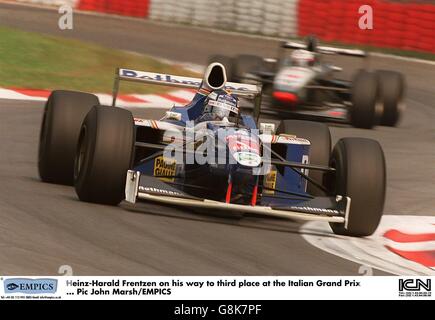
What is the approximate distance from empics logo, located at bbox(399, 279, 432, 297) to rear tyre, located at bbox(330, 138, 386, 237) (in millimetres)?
2141

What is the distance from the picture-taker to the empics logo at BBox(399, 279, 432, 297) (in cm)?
671

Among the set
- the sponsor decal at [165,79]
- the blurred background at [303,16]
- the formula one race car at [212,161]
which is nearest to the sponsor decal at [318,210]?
the formula one race car at [212,161]

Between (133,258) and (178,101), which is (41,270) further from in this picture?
(178,101)

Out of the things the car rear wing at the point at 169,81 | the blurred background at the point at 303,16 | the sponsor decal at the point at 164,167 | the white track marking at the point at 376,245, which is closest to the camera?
the white track marking at the point at 376,245

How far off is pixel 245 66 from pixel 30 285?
11849mm

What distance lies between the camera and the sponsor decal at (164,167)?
963cm

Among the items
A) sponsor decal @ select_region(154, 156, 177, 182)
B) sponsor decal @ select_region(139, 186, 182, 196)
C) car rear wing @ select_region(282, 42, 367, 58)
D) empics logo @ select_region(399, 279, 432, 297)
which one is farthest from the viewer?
car rear wing @ select_region(282, 42, 367, 58)

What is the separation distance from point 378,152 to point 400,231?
2.90 ft

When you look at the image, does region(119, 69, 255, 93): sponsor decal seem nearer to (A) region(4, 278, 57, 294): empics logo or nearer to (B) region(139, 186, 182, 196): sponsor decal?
(B) region(139, 186, 182, 196): sponsor decal

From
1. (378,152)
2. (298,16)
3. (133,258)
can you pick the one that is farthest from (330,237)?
(298,16)

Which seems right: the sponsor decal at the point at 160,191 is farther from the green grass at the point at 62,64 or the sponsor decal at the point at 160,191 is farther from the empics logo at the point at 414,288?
the green grass at the point at 62,64

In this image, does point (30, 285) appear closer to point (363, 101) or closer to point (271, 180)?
point (271, 180)

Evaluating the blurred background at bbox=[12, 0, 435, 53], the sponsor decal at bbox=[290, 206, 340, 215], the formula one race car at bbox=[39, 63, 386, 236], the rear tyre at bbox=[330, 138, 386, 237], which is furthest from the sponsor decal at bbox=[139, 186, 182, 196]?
the blurred background at bbox=[12, 0, 435, 53]

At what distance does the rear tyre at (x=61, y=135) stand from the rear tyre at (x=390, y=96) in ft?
27.2
